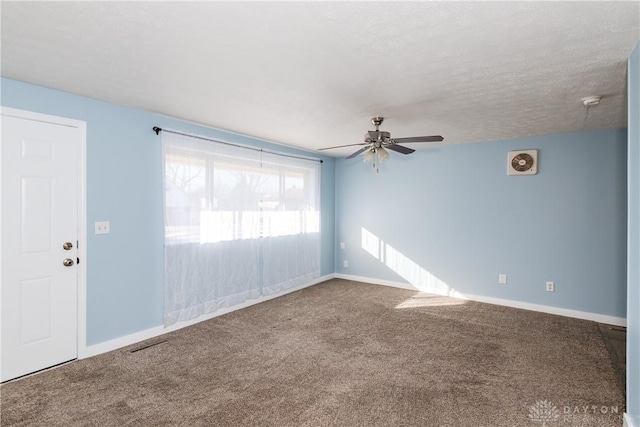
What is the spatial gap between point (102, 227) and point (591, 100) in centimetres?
475

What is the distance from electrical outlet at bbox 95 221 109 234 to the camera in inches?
126

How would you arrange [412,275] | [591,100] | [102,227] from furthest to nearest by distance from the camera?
[412,275]
[102,227]
[591,100]

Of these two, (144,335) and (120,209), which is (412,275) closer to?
(144,335)

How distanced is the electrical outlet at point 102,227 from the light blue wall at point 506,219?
4136 mm

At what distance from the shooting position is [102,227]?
128 inches

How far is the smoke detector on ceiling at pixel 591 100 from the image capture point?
2996mm

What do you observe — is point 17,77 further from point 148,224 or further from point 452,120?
point 452,120

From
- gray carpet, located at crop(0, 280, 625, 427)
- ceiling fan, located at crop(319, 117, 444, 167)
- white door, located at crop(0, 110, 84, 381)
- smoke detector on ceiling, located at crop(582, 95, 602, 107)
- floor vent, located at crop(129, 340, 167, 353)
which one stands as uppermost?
smoke detector on ceiling, located at crop(582, 95, 602, 107)

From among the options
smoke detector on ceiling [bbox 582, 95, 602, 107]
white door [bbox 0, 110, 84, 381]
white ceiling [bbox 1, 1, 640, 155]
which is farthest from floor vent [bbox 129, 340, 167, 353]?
smoke detector on ceiling [bbox 582, 95, 602, 107]

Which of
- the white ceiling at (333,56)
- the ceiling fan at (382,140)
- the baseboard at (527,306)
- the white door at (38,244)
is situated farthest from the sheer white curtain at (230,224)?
the ceiling fan at (382,140)

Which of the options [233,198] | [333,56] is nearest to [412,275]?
[233,198]

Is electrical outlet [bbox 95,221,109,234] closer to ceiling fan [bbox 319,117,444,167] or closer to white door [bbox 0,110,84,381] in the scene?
white door [bbox 0,110,84,381]

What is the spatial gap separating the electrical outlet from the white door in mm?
167

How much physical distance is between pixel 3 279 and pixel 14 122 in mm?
1274
